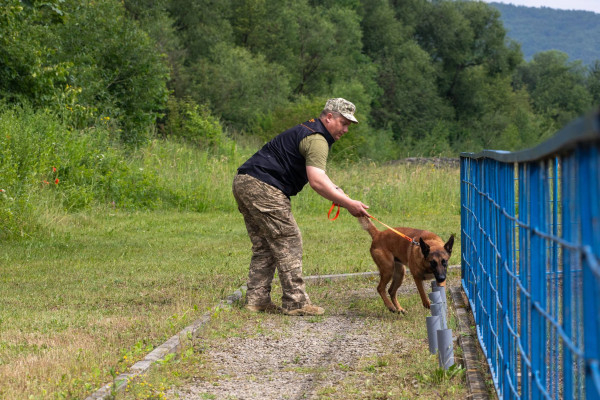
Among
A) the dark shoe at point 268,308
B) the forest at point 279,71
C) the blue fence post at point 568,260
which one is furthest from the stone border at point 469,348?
the forest at point 279,71

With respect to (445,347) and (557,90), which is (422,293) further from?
(557,90)

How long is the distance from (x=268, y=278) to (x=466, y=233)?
2.14 meters

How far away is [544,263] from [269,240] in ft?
14.6

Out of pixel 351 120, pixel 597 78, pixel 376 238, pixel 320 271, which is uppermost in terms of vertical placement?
pixel 597 78

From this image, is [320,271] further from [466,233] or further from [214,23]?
[214,23]

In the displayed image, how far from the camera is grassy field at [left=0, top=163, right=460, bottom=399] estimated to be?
550cm

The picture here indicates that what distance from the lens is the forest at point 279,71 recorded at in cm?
2287

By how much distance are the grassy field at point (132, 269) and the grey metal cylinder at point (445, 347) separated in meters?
2.14

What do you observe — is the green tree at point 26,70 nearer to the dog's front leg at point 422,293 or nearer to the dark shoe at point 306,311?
the dark shoe at point 306,311

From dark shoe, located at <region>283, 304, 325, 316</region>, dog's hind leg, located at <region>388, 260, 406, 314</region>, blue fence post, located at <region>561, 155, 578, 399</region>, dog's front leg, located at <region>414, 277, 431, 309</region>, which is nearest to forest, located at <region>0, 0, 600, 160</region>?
dark shoe, located at <region>283, 304, 325, 316</region>

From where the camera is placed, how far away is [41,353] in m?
5.66


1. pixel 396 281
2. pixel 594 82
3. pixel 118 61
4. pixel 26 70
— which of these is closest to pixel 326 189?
pixel 396 281

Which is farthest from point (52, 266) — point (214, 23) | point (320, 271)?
point (214, 23)

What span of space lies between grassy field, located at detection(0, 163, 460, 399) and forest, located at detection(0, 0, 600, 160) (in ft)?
14.8
